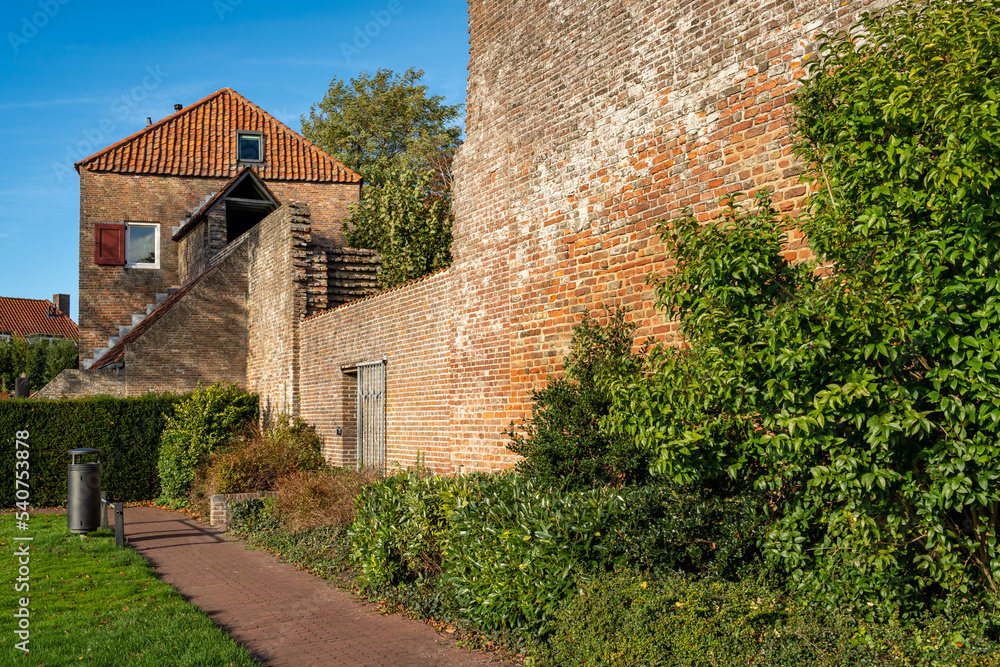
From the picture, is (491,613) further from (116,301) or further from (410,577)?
(116,301)

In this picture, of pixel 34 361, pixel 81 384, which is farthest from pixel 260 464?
pixel 34 361

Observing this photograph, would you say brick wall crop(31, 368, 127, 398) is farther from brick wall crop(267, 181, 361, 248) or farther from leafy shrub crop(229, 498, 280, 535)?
leafy shrub crop(229, 498, 280, 535)

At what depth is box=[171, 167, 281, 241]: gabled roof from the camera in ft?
76.6

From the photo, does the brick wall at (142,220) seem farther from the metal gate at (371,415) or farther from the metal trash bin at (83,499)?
the metal trash bin at (83,499)

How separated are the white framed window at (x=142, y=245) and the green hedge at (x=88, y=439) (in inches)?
421

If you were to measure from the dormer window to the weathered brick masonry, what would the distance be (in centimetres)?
1842

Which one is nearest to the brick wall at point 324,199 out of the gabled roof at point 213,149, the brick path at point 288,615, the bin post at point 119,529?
the gabled roof at point 213,149

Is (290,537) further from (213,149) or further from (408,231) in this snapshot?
(213,149)

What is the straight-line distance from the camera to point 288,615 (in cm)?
719

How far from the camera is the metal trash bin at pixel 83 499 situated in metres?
11.5

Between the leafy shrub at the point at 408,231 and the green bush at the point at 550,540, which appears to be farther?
the leafy shrub at the point at 408,231


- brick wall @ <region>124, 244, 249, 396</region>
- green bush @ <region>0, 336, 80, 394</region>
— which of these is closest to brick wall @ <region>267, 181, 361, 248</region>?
brick wall @ <region>124, 244, 249, 396</region>

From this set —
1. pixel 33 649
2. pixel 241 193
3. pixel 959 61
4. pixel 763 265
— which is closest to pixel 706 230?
pixel 763 265

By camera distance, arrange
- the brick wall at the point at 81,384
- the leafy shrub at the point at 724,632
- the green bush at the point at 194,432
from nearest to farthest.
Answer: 1. the leafy shrub at the point at 724,632
2. the green bush at the point at 194,432
3. the brick wall at the point at 81,384
